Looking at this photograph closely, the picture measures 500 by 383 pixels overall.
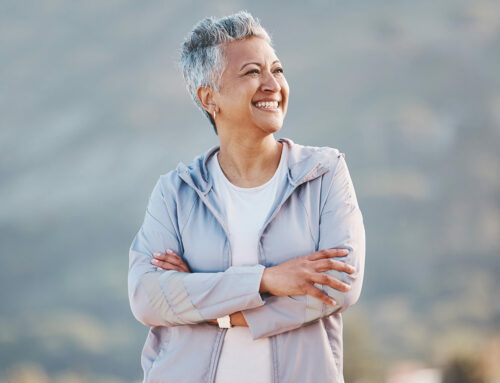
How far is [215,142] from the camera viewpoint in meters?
33.8

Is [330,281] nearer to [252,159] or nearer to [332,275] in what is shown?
[332,275]

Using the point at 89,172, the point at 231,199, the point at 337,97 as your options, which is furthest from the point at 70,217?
the point at 231,199

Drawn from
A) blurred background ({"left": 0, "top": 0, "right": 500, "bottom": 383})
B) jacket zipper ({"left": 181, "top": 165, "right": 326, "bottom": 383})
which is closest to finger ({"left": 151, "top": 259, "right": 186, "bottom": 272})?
jacket zipper ({"left": 181, "top": 165, "right": 326, "bottom": 383})

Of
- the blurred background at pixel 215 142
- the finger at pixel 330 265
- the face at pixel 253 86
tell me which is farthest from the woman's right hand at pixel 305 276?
the blurred background at pixel 215 142

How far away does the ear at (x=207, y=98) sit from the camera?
197 centimetres

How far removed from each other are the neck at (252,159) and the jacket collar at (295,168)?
0.05m

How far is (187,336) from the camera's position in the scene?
1.79m

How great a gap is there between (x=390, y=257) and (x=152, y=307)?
31.1m

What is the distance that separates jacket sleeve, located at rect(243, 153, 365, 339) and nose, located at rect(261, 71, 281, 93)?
264 mm

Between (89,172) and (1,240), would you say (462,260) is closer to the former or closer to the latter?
(89,172)

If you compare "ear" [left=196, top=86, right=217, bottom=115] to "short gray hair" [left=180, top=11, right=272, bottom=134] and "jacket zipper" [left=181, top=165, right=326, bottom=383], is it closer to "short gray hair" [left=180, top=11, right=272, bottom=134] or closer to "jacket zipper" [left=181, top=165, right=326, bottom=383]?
"short gray hair" [left=180, top=11, right=272, bottom=134]

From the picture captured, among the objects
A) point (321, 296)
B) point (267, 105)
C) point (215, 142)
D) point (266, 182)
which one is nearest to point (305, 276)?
point (321, 296)

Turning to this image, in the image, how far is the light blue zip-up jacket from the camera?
5.61 feet

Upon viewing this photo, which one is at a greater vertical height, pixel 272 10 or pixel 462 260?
pixel 272 10
